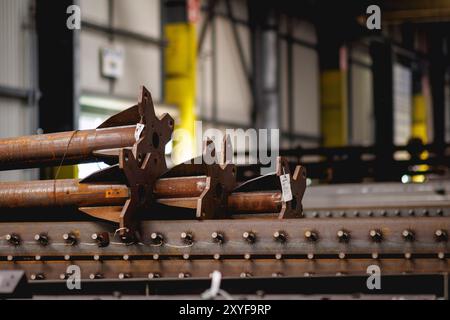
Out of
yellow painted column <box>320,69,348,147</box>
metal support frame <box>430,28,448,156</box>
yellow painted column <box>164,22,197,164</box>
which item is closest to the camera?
yellow painted column <box>164,22,197,164</box>

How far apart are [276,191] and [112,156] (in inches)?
29.7

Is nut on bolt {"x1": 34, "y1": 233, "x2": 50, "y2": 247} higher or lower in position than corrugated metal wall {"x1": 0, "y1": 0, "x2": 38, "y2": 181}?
lower

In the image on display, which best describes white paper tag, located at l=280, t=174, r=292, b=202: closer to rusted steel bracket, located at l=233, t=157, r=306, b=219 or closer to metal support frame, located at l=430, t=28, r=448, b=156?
rusted steel bracket, located at l=233, t=157, r=306, b=219

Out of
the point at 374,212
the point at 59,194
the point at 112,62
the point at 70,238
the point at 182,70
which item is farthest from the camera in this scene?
the point at 182,70

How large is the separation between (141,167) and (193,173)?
309mm

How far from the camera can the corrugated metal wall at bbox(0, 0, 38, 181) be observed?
36.8ft

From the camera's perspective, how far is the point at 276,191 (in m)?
3.46

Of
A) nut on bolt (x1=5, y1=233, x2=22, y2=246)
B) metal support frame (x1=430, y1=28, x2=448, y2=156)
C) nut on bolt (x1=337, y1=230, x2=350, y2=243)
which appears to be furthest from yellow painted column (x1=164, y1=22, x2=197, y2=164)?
nut on bolt (x1=337, y1=230, x2=350, y2=243)

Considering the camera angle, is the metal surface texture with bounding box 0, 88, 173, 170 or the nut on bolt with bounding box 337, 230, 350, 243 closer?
the nut on bolt with bounding box 337, 230, 350, 243

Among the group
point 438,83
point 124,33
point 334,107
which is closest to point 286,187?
point 124,33

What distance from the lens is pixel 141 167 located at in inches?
125

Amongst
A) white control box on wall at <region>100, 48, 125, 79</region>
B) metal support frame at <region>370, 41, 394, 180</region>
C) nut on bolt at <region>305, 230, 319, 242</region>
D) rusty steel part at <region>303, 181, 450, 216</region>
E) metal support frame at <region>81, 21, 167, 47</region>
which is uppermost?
metal support frame at <region>81, 21, 167, 47</region>

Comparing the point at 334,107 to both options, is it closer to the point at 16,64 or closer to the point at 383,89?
the point at 383,89

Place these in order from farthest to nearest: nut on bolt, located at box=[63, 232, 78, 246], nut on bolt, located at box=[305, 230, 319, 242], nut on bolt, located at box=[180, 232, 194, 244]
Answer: nut on bolt, located at box=[63, 232, 78, 246] → nut on bolt, located at box=[180, 232, 194, 244] → nut on bolt, located at box=[305, 230, 319, 242]
